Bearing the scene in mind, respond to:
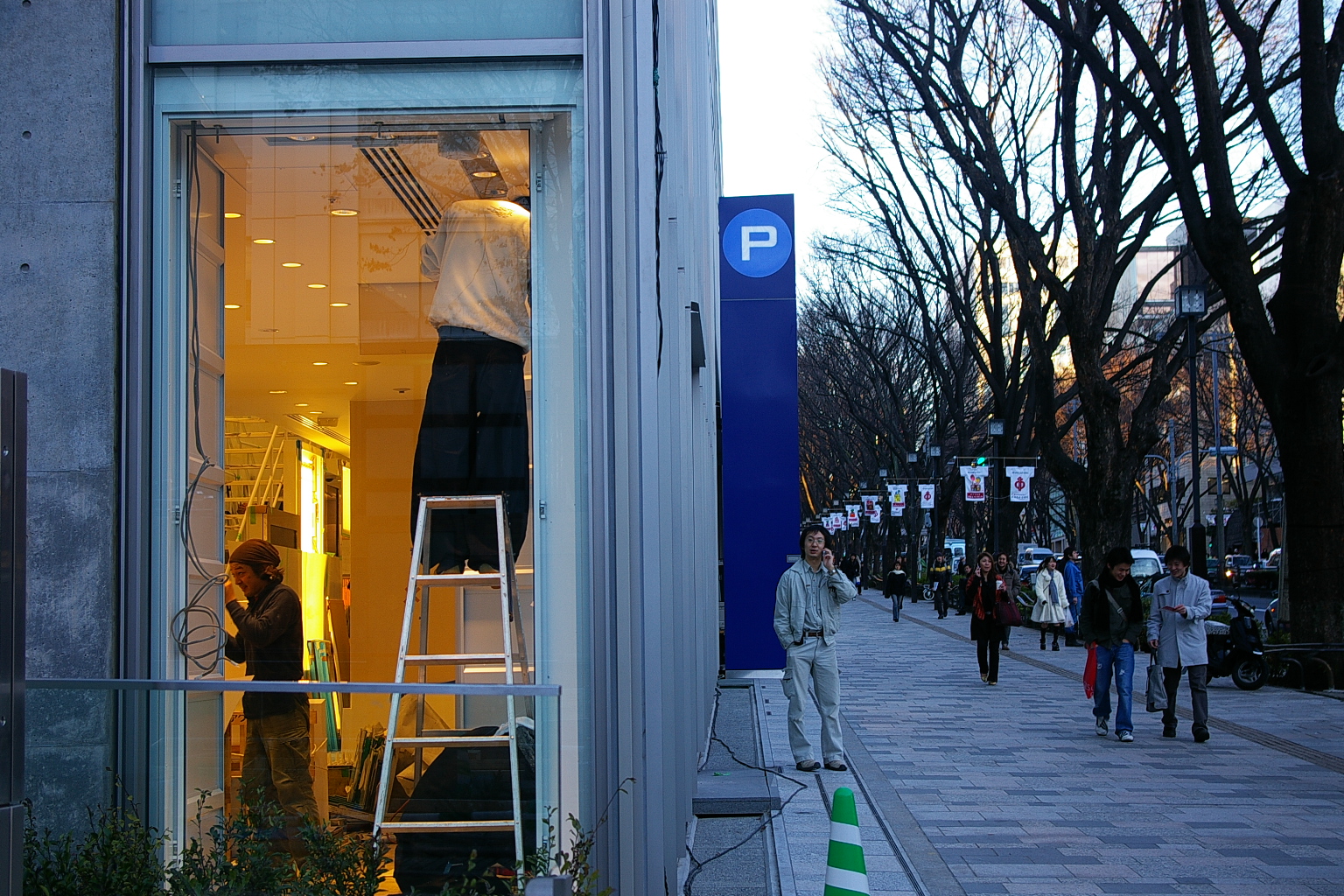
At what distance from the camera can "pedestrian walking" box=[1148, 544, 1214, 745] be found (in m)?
11.5

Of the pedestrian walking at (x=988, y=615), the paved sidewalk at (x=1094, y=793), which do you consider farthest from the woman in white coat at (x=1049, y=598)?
the paved sidewalk at (x=1094, y=793)

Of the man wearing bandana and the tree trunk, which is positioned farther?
the tree trunk

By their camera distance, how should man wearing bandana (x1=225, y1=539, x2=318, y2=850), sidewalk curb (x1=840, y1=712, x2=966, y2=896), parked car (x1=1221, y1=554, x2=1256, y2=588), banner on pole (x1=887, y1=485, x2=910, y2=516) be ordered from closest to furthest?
man wearing bandana (x1=225, y1=539, x2=318, y2=850), sidewalk curb (x1=840, y1=712, x2=966, y2=896), parked car (x1=1221, y1=554, x2=1256, y2=588), banner on pole (x1=887, y1=485, x2=910, y2=516)

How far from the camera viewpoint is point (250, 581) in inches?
174

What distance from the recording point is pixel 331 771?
3.63 meters

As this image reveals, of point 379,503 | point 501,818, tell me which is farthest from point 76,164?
point 501,818

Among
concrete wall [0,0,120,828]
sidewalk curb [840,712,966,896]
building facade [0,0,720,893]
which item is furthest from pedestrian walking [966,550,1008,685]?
concrete wall [0,0,120,828]

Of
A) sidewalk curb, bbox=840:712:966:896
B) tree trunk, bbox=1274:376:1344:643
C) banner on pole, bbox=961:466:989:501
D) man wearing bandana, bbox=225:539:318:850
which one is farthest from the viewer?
banner on pole, bbox=961:466:989:501

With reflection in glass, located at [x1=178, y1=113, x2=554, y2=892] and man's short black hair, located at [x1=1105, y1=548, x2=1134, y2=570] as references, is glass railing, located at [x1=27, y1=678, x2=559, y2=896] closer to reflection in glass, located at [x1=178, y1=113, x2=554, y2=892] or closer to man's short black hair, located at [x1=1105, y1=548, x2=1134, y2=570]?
reflection in glass, located at [x1=178, y1=113, x2=554, y2=892]

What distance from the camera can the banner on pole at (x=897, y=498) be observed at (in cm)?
4956

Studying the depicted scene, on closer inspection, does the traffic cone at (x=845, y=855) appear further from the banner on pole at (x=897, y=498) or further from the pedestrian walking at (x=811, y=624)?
the banner on pole at (x=897, y=498)

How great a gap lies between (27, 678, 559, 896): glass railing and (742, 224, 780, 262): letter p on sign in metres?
12.0

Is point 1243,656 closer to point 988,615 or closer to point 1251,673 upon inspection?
point 1251,673

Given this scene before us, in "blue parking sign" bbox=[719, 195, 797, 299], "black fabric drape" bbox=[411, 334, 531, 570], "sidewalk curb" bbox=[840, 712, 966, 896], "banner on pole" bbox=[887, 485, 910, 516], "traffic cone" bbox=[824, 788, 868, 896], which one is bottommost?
"sidewalk curb" bbox=[840, 712, 966, 896]
